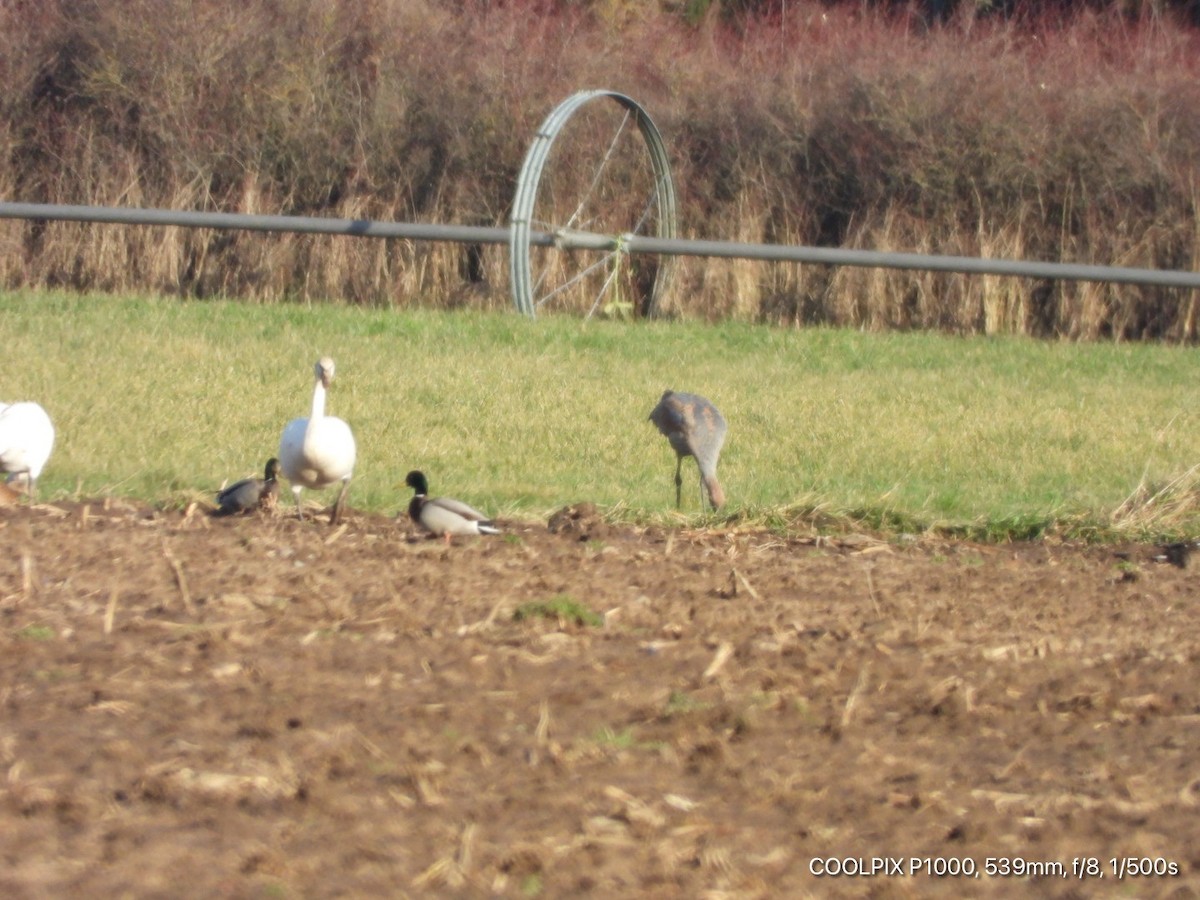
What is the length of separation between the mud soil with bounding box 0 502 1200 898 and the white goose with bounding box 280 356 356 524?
1391 millimetres

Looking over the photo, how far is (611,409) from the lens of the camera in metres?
10.5

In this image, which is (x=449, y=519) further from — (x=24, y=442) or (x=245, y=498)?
(x=24, y=442)

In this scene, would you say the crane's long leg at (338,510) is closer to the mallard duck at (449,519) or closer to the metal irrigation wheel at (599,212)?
the mallard duck at (449,519)

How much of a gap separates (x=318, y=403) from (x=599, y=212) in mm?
9671

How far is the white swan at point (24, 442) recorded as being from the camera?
7.28m

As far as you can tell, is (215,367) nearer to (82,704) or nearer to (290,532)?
(290,532)

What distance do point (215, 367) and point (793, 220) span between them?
292 inches

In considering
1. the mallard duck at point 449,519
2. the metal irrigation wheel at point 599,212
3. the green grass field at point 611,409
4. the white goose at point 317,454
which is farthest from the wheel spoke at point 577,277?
the mallard duck at point 449,519

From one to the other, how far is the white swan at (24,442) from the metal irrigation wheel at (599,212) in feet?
23.2

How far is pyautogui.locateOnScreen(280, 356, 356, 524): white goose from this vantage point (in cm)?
715

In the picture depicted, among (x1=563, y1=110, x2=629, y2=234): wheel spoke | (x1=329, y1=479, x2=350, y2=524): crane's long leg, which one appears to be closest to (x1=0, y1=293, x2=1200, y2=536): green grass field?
(x1=329, y1=479, x2=350, y2=524): crane's long leg

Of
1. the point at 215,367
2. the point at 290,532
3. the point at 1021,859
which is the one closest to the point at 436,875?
the point at 1021,859

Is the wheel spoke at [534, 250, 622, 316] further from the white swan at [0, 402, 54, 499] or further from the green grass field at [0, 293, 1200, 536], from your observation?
the white swan at [0, 402, 54, 499]

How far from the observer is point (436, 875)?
9.84 ft
